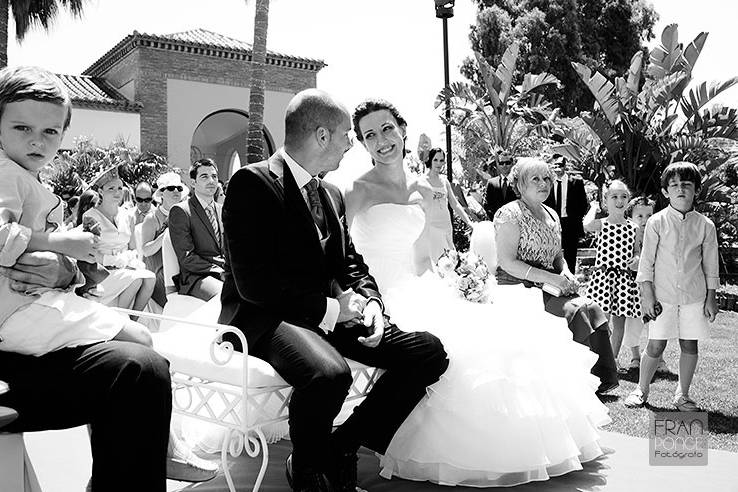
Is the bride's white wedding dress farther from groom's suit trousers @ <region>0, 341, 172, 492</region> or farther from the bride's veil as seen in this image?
groom's suit trousers @ <region>0, 341, 172, 492</region>

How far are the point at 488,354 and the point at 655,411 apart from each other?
2339 mm

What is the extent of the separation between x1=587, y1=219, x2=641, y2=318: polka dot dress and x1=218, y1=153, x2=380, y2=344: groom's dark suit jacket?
161 inches

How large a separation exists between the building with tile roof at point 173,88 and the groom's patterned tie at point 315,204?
20593 mm

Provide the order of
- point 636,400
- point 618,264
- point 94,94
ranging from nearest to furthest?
point 636,400
point 618,264
point 94,94

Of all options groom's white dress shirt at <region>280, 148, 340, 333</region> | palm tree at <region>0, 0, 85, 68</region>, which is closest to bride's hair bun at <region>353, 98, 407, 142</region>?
groom's white dress shirt at <region>280, 148, 340, 333</region>

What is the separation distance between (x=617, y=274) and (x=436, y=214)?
2120 millimetres

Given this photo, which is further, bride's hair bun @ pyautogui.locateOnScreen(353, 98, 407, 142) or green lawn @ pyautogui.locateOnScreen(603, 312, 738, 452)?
green lawn @ pyautogui.locateOnScreen(603, 312, 738, 452)

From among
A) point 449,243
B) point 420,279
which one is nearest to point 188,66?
point 449,243

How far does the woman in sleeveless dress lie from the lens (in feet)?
17.0

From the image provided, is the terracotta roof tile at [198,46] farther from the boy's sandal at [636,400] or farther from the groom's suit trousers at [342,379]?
the groom's suit trousers at [342,379]

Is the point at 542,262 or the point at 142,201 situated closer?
the point at 542,262

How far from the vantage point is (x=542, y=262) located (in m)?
5.31

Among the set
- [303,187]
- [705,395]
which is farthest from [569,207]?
[303,187]

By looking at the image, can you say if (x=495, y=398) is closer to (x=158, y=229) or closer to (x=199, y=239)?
(x=199, y=239)
